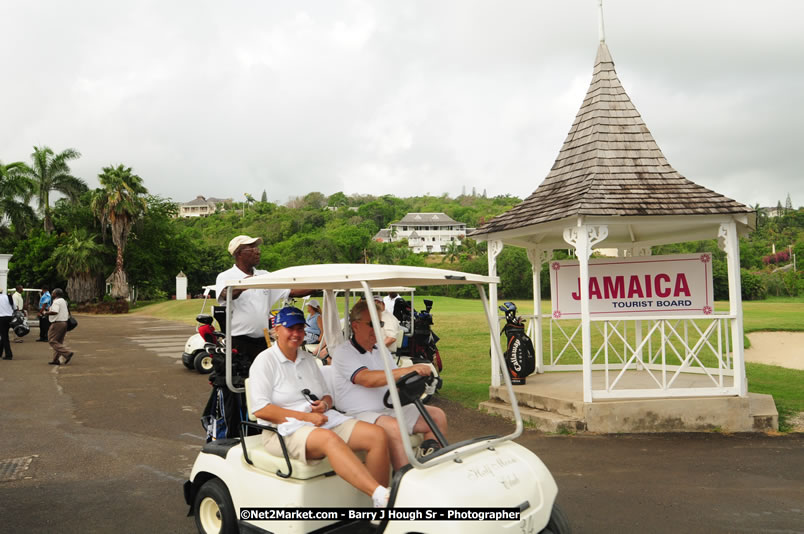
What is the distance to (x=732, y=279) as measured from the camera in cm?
864

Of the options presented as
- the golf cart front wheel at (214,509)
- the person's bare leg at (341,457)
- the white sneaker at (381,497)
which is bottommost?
the golf cart front wheel at (214,509)

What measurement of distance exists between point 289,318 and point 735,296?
658 cm

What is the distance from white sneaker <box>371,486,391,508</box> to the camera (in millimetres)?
3566

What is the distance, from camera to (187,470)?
6.52 metres

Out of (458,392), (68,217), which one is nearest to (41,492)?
(458,392)

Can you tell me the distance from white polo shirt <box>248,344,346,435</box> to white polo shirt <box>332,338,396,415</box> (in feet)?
0.57

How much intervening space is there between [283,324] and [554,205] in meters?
5.50

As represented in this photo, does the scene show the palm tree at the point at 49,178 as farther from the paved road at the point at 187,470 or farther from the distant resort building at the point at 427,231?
the distant resort building at the point at 427,231

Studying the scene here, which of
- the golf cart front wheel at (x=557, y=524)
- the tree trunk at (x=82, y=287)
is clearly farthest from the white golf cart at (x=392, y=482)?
the tree trunk at (x=82, y=287)

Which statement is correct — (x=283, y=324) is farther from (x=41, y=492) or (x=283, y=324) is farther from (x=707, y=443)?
(x=707, y=443)

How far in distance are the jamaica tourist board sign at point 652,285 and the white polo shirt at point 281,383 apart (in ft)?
17.9

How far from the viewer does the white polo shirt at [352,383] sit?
464 cm

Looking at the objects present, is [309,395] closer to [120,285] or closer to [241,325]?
[241,325]

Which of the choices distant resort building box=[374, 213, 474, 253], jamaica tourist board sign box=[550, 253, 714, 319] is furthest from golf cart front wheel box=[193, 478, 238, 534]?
distant resort building box=[374, 213, 474, 253]
